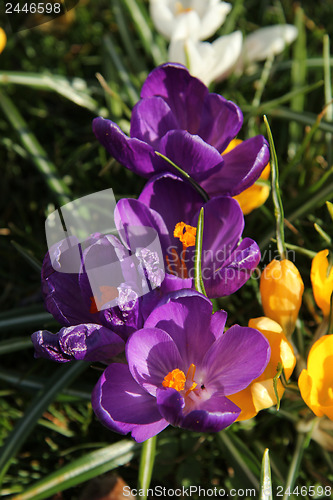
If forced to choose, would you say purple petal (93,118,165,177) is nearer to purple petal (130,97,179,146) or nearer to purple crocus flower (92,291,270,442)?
purple petal (130,97,179,146)

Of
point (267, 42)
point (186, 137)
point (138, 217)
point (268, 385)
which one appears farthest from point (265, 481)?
point (267, 42)

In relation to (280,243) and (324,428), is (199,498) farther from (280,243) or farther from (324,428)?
(280,243)

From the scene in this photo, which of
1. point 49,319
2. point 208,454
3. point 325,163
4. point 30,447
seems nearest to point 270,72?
point 325,163

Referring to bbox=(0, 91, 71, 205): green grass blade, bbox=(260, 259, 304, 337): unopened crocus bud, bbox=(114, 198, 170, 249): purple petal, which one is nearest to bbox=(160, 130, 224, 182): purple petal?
bbox=(114, 198, 170, 249): purple petal

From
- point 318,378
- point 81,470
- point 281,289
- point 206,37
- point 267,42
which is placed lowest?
point 81,470

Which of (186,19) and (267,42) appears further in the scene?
(267,42)

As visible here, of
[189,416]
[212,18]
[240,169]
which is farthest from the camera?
[212,18]

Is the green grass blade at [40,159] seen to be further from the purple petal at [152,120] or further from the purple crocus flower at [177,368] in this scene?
the purple crocus flower at [177,368]

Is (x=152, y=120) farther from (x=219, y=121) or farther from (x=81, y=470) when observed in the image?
(x=81, y=470)
